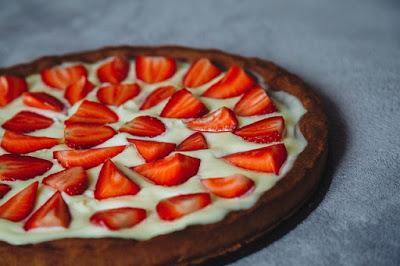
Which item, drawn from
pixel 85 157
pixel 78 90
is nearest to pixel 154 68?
pixel 78 90

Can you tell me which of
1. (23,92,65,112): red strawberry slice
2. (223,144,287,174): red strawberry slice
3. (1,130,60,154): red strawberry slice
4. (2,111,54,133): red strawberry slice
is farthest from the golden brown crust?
(23,92,65,112): red strawberry slice

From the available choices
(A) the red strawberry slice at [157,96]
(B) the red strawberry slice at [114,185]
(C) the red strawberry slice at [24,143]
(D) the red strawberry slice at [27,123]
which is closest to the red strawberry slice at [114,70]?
(A) the red strawberry slice at [157,96]

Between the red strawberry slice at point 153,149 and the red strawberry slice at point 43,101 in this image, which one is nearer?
the red strawberry slice at point 153,149

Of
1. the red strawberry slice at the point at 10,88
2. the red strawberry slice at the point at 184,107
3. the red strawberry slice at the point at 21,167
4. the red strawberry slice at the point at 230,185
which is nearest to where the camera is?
the red strawberry slice at the point at 230,185

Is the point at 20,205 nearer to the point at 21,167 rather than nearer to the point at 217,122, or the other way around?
the point at 21,167

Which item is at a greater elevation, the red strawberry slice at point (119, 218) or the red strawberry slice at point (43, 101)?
the red strawberry slice at point (119, 218)

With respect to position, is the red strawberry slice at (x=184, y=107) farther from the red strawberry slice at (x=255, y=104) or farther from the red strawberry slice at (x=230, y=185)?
the red strawberry slice at (x=230, y=185)

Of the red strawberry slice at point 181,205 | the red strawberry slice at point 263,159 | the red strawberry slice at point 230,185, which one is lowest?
the red strawberry slice at point 263,159

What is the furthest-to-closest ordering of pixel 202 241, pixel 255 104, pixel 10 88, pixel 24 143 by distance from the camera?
1. pixel 10 88
2. pixel 255 104
3. pixel 24 143
4. pixel 202 241
